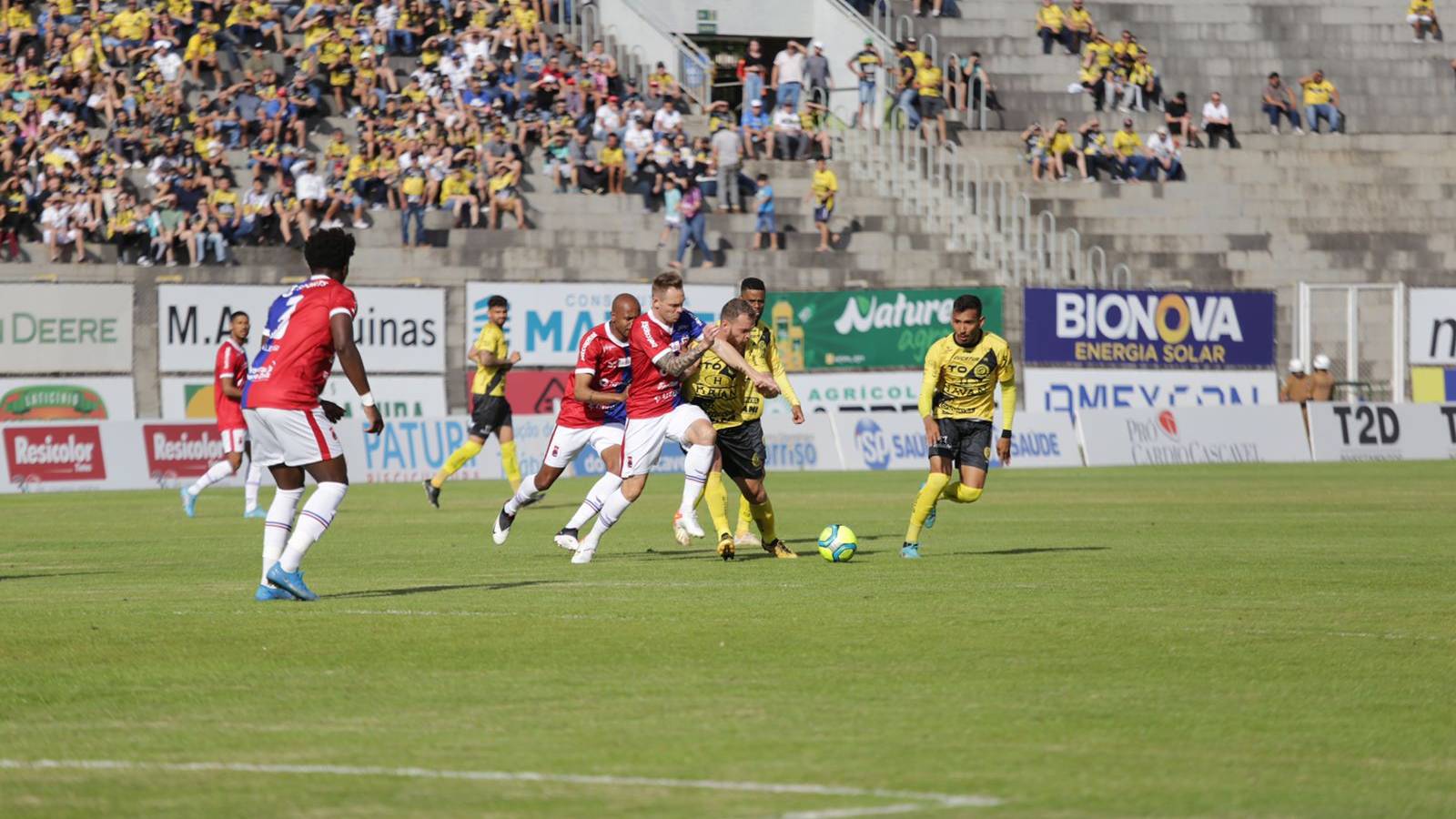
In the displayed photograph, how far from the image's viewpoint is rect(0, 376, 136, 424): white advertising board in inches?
1379

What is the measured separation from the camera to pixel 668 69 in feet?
152

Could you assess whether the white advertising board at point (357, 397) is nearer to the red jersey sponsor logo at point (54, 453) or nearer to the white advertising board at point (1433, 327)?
the red jersey sponsor logo at point (54, 453)

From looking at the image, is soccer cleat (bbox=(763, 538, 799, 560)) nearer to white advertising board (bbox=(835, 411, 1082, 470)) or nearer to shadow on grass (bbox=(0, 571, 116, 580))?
shadow on grass (bbox=(0, 571, 116, 580))

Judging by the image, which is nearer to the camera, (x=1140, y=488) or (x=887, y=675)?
(x=887, y=675)

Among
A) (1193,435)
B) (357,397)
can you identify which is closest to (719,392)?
(357,397)

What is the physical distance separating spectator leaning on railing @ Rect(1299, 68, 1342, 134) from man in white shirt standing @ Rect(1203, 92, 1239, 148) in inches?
86.1

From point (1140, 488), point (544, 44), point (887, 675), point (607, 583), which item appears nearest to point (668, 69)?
point (544, 44)

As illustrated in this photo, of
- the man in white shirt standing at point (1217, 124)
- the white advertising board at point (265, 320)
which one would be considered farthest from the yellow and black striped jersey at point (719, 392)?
the man in white shirt standing at point (1217, 124)

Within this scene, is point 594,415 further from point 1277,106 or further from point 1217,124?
point 1277,106

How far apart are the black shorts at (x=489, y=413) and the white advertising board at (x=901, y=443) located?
504 inches

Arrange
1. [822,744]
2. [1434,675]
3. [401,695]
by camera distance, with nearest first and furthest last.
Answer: [822,744], [401,695], [1434,675]

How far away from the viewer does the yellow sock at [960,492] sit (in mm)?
17438

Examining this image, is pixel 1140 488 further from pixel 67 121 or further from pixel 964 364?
pixel 67 121

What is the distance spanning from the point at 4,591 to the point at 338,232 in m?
4.02
